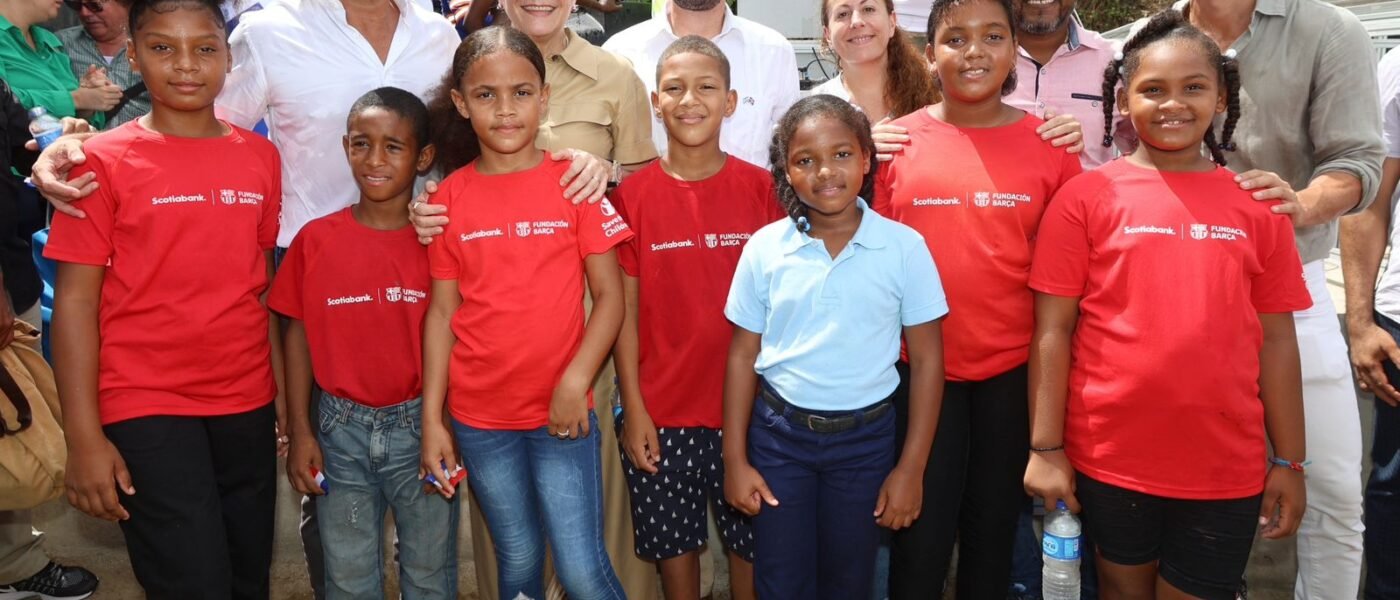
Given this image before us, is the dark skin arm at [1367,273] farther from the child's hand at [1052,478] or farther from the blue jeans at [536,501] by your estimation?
the blue jeans at [536,501]

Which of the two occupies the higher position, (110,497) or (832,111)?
(832,111)

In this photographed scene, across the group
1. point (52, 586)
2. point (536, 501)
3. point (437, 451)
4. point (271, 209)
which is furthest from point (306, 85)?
point (52, 586)

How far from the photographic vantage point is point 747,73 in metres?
3.74

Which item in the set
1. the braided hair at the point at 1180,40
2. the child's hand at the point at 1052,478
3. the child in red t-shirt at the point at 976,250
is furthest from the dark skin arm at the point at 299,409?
the braided hair at the point at 1180,40

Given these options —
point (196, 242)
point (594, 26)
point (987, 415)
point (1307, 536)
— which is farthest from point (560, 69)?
point (594, 26)

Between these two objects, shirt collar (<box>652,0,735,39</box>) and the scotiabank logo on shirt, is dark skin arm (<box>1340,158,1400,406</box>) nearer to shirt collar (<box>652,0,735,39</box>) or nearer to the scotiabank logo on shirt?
shirt collar (<box>652,0,735,39</box>)

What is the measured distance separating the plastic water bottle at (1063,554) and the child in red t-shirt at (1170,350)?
0.06m

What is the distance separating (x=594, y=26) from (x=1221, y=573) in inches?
231

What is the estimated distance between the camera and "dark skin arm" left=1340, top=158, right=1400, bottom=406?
330 centimetres

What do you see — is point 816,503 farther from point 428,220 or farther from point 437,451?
point 428,220

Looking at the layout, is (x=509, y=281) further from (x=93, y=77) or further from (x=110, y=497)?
(x=93, y=77)

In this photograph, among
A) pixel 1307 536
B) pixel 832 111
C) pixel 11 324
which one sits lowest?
pixel 1307 536

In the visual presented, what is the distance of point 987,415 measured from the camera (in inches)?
114

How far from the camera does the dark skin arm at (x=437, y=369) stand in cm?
286
